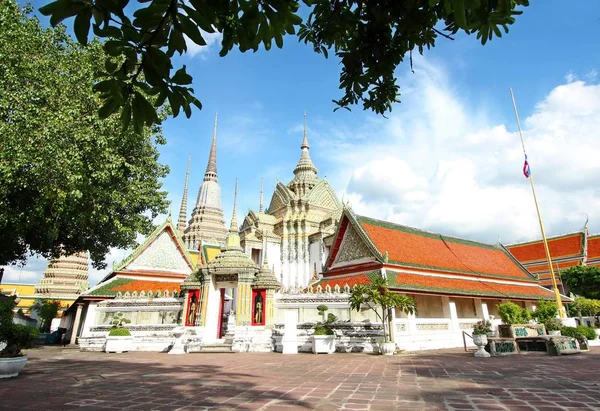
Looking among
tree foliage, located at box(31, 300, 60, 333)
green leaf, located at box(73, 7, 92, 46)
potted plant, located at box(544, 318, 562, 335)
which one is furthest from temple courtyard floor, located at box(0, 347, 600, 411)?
tree foliage, located at box(31, 300, 60, 333)

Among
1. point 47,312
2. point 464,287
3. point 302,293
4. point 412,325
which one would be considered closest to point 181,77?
point 412,325

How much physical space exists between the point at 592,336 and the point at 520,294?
5834 mm

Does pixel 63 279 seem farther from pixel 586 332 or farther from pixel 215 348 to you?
pixel 586 332

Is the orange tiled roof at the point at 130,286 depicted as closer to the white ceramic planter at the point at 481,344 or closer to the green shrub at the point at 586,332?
the white ceramic planter at the point at 481,344

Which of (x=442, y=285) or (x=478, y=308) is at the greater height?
(x=442, y=285)

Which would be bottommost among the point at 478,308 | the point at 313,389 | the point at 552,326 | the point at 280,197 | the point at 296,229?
the point at 313,389

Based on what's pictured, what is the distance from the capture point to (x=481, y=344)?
1190 centimetres

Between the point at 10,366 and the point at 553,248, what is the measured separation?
39.0m

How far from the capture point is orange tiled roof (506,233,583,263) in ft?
105

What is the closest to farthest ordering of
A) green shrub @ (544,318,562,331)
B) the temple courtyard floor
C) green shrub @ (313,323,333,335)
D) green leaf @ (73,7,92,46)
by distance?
green leaf @ (73,7,92,46) < the temple courtyard floor < green shrub @ (313,323,333,335) < green shrub @ (544,318,562,331)

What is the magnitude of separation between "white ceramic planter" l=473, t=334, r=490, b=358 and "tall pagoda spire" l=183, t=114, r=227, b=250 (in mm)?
34946

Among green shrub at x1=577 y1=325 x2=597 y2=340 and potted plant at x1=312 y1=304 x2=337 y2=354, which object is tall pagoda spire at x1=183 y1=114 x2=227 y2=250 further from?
green shrub at x1=577 y1=325 x2=597 y2=340

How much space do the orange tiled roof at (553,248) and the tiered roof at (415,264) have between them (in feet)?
38.5

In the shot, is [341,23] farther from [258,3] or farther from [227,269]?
[227,269]
